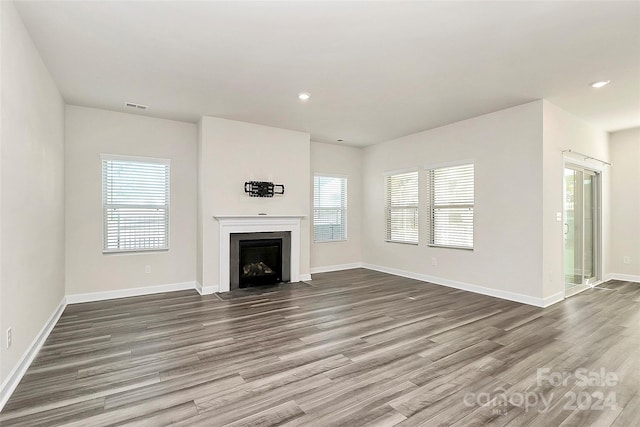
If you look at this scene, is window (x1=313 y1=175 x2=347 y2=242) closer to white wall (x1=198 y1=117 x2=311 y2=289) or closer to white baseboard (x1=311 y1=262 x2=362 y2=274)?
white baseboard (x1=311 y1=262 x2=362 y2=274)

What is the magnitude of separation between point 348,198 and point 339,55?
434cm

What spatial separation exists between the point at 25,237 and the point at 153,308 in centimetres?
195

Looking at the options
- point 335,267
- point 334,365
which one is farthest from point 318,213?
point 334,365

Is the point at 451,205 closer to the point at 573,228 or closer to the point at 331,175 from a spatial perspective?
the point at 573,228

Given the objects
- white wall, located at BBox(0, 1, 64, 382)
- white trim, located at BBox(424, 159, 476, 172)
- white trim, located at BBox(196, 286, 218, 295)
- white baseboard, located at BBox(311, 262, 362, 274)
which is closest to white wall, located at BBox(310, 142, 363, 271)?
white baseboard, located at BBox(311, 262, 362, 274)

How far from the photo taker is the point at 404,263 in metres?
6.32

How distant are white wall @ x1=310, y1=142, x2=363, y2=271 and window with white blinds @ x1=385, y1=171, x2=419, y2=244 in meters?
0.82

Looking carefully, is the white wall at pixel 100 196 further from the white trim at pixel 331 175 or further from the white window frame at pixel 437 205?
the white window frame at pixel 437 205

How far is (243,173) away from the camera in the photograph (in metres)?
5.31

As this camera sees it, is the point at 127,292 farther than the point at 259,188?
No

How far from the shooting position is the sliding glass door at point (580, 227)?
16.1 ft

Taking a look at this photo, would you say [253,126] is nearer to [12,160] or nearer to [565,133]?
[12,160]

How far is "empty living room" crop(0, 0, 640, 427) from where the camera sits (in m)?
2.29

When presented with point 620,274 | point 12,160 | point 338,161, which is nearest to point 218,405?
point 12,160
